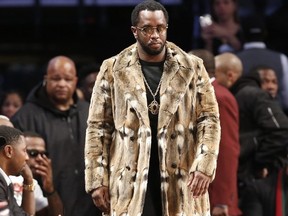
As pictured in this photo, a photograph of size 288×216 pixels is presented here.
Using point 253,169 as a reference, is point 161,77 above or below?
above

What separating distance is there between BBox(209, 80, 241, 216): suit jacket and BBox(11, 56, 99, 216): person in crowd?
126cm

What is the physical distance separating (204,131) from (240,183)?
2.38 m

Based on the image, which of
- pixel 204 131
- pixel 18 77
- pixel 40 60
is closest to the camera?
pixel 204 131

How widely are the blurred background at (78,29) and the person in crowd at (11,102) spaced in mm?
782

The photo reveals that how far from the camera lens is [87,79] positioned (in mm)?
12203

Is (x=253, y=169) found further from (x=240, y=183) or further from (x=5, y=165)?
(x=5, y=165)

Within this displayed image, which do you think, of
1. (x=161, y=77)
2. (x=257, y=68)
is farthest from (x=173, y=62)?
(x=257, y=68)

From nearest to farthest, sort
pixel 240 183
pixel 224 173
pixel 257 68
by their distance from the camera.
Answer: pixel 224 173
pixel 240 183
pixel 257 68

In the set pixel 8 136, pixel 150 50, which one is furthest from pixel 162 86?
pixel 8 136

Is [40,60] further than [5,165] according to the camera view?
Yes

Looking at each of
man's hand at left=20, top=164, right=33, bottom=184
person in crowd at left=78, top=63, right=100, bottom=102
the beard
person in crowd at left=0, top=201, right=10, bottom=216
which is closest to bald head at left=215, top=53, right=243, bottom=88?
person in crowd at left=78, top=63, right=100, bottom=102

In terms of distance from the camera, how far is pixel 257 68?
38.7ft

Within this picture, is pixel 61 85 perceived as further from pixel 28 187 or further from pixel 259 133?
pixel 259 133

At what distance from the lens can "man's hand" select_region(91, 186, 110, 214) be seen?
8.56 m
